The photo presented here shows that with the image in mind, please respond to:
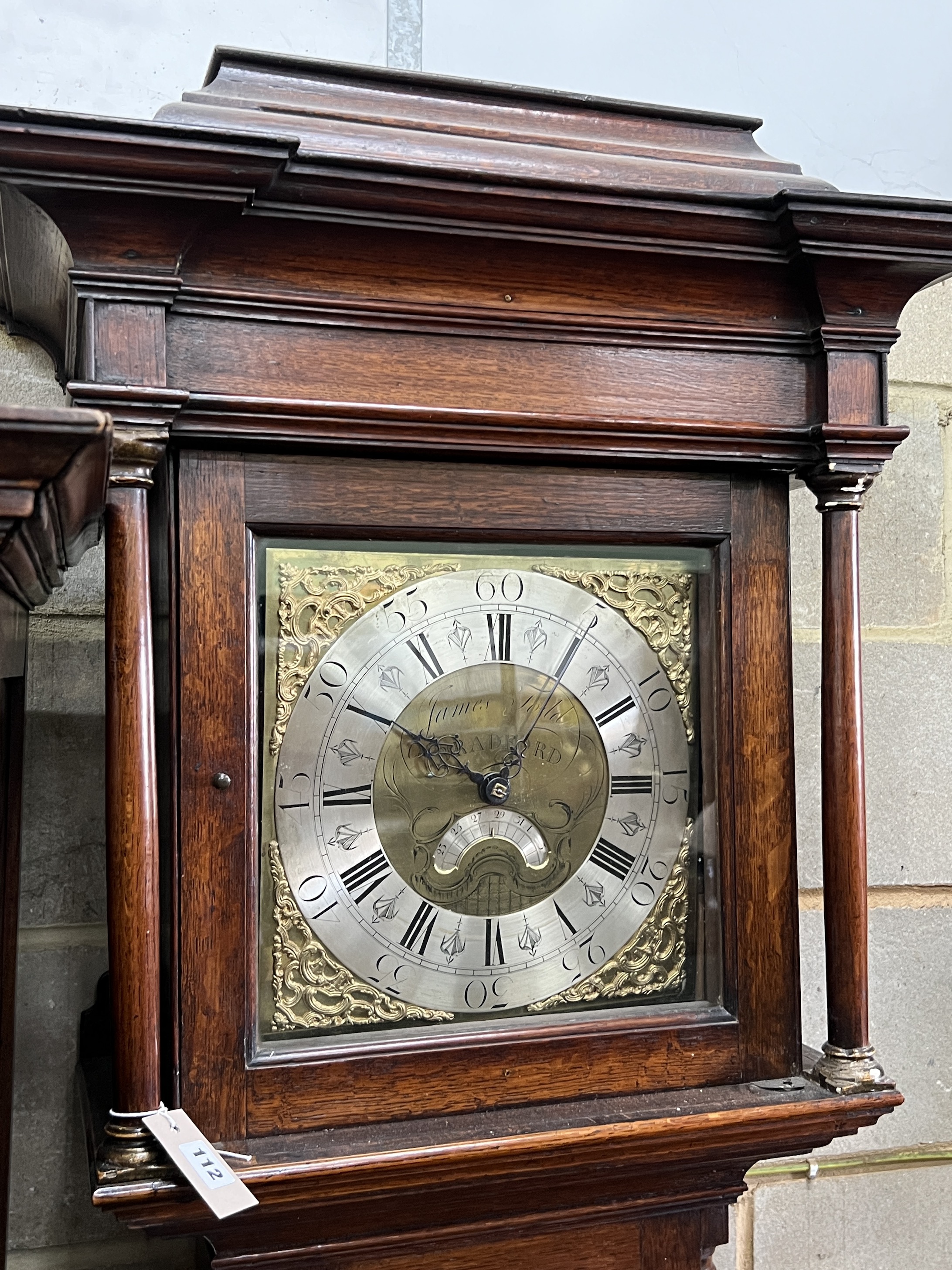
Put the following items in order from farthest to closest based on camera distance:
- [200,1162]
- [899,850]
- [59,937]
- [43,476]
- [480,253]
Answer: [899,850] < [59,937] < [480,253] < [200,1162] < [43,476]

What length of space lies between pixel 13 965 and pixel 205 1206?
0.85 ft

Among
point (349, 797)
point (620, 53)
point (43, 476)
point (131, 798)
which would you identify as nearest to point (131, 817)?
point (131, 798)

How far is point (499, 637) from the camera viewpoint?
779 millimetres

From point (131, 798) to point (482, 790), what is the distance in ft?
0.74

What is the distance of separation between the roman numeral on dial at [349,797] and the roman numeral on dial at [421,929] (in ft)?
0.26

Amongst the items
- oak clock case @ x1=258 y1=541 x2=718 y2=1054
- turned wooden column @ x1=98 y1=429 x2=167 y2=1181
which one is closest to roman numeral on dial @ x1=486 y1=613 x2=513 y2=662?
oak clock case @ x1=258 y1=541 x2=718 y2=1054

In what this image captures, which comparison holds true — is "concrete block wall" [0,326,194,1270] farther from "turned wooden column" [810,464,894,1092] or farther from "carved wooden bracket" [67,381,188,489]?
"turned wooden column" [810,464,894,1092]

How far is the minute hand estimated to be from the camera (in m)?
0.78

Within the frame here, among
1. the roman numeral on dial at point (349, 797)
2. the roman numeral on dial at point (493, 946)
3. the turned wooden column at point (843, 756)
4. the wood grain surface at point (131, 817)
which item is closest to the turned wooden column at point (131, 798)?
the wood grain surface at point (131, 817)

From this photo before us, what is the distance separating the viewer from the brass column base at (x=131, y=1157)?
659 mm

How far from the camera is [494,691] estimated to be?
78 centimetres

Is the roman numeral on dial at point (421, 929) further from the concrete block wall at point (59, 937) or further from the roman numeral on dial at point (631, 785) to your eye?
the concrete block wall at point (59, 937)

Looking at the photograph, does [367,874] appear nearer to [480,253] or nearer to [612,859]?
[612,859]

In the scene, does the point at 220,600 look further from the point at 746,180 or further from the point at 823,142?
the point at 823,142
